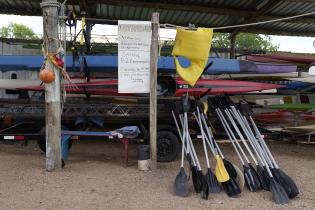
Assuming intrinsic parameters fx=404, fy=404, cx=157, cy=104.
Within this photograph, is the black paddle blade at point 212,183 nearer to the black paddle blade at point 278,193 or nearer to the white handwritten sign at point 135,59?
the black paddle blade at point 278,193

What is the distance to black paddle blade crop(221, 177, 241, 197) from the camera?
532 cm

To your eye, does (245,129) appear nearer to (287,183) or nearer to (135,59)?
(287,183)

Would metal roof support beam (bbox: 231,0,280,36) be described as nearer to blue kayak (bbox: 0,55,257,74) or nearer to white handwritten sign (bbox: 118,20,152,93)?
blue kayak (bbox: 0,55,257,74)

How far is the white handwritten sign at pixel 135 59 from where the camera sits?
21.7 feet

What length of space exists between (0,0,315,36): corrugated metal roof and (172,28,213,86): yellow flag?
4114 mm

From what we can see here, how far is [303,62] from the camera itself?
34.3ft

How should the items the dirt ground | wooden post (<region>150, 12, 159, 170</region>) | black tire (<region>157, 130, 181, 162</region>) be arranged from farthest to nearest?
black tire (<region>157, 130, 181, 162</region>), wooden post (<region>150, 12, 159, 170</region>), the dirt ground

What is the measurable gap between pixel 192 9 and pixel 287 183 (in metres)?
6.24

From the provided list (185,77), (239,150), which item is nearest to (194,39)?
(185,77)

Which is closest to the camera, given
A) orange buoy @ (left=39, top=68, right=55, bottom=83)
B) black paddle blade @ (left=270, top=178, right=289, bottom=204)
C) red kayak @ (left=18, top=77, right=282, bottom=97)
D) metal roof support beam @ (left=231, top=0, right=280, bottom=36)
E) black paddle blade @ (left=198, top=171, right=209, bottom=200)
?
black paddle blade @ (left=270, top=178, right=289, bottom=204)

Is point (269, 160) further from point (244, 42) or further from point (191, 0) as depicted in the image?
point (244, 42)

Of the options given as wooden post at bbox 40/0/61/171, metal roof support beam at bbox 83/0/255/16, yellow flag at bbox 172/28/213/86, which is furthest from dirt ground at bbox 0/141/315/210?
metal roof support beam at bbox 83/0/255/16

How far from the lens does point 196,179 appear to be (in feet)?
18.0

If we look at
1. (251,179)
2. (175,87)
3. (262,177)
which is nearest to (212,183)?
(251,179)
